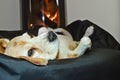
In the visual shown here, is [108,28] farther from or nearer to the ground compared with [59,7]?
nearer to the ground

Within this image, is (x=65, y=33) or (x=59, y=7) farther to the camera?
(x=59, y=7)

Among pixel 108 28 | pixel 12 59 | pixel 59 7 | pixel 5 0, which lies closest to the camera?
pixel 12 59

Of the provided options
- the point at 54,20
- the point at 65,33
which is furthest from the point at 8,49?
the point at 54,20

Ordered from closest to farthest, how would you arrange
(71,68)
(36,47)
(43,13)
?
(71,68)
(36,47)
(43,13)

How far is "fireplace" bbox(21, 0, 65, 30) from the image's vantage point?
184 cm

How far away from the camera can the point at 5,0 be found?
2100 mm

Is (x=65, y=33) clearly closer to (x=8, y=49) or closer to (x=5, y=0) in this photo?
(x=8, y=49)

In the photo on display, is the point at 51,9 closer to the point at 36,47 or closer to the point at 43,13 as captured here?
the point at 43,13

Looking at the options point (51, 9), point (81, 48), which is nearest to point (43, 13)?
point (51, 9)

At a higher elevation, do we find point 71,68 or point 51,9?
point 51,9

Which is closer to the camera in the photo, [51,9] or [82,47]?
[82,47]

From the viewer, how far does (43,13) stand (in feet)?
6.07

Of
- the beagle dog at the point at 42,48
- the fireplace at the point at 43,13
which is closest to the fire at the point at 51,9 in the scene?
the fireplace at the point at 43,13

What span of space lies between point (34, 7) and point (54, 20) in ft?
0.58
